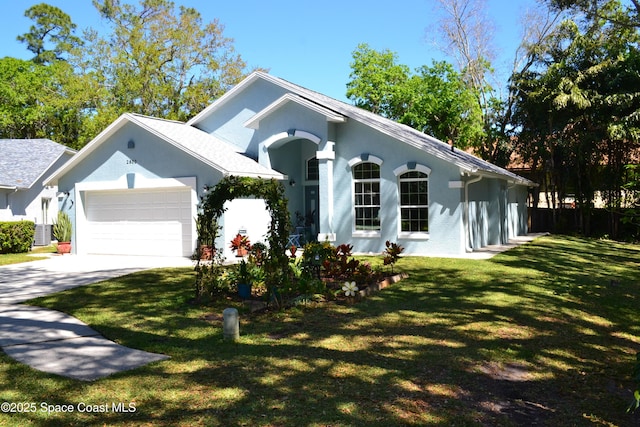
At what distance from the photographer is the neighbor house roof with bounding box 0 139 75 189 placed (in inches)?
965

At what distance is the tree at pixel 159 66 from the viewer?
109 ft

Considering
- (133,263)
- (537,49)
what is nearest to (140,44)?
(133,263)

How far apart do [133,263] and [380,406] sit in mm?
12771

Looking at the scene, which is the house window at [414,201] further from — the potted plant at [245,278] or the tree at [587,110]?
the tree at [587,110]

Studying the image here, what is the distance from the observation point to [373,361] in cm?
604

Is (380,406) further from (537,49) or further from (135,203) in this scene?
(537,49)

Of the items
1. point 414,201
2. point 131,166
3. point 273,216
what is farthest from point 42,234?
point 273,216

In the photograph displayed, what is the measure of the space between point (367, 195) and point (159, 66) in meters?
22.6

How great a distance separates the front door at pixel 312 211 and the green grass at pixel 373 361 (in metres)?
9.09

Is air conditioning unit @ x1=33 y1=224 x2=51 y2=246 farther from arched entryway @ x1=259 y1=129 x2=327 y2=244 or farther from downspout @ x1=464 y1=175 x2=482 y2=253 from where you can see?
downspout @ x1=464 y1=175 x2=482 y2=253

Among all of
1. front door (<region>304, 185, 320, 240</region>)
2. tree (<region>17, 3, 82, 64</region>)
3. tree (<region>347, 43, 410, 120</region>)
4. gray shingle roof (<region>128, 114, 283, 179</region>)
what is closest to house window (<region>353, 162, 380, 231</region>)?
front door (<region>304, 185, 320, 240</region>)

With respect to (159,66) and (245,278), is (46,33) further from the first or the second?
(245,278)

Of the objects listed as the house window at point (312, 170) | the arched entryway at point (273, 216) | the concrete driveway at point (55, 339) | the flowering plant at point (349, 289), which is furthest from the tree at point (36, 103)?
the flowering plant at point (349, 289)

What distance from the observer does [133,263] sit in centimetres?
1577
